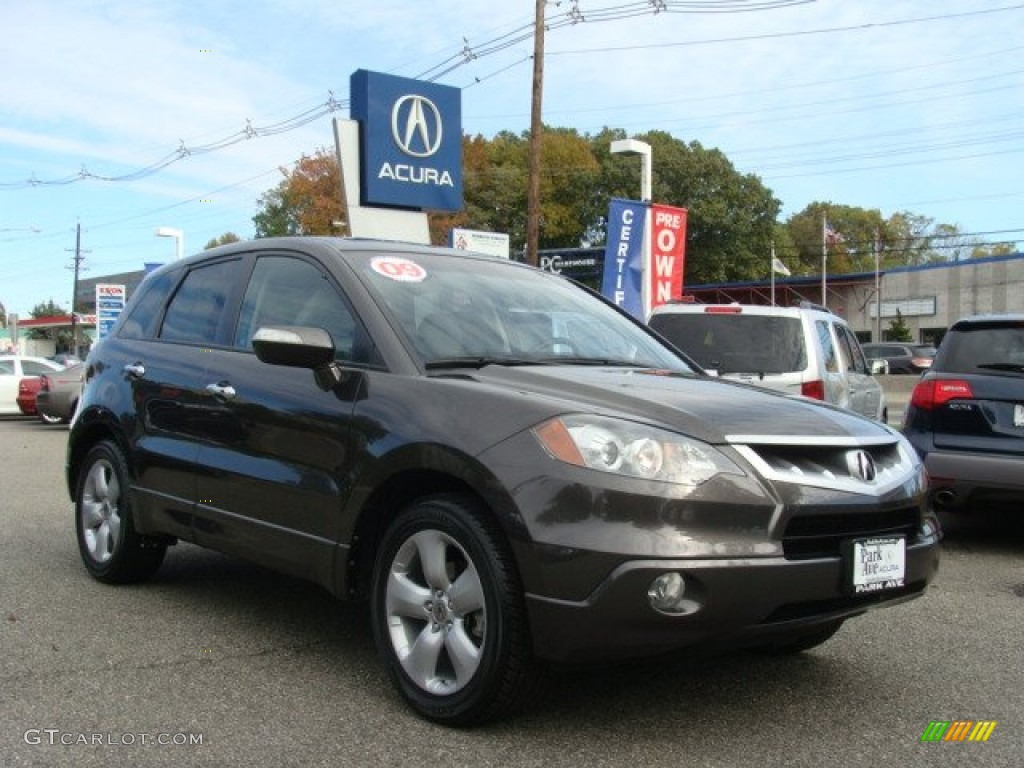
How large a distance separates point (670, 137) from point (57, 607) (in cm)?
6264

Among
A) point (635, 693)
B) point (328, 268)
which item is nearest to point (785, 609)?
point (635, 693)

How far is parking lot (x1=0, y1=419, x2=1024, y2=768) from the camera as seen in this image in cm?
331

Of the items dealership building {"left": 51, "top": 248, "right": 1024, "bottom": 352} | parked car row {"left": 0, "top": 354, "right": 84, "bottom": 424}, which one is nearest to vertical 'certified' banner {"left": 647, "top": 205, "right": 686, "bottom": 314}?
parked car row {"left": 0, "top": 354, "right": 84, "bottom": 424}

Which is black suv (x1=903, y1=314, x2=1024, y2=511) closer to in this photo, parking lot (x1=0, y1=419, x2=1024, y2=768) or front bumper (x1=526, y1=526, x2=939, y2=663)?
parking lot (x1=0, y1=419, x2=1024, y2=768)

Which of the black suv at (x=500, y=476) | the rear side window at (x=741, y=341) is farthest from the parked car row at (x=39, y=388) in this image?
the black suv at (x=500, y=476)

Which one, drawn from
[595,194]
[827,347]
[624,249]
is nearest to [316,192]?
[595,194]

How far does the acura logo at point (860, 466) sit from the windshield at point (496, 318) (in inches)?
46.7

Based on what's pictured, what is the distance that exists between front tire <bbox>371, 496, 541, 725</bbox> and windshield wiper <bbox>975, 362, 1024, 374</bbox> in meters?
4.75

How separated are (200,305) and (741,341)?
16.1 ft

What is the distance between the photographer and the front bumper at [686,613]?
121 inches

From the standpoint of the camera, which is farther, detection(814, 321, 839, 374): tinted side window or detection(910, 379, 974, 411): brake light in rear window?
detection(814, 321, 839, 374): tinted side window

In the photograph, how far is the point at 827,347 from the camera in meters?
8.91

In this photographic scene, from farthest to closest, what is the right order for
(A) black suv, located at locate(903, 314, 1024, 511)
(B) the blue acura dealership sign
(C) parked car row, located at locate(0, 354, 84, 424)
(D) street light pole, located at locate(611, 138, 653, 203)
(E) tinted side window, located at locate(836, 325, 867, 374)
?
(C) parked car row, located at locate(0, 354, 84, 424)
(D) street light pole, located at locate(611, 138, 653, 203)
(B) the blue acura dealership sign
(E) tinted side window, located at locate(836, 325, 867, 374)
(A) black suv, located at locate(903, 314, 1024, 511)

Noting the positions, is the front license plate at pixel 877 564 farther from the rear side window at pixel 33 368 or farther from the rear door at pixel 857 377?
the rear side window at pixel 33 368
